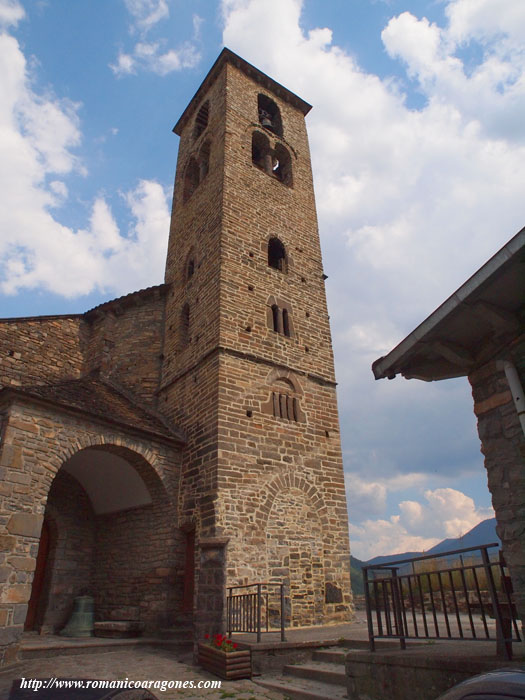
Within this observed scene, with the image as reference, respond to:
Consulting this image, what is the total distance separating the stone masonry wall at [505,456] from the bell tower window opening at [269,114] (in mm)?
16363

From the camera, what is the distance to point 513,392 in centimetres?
422

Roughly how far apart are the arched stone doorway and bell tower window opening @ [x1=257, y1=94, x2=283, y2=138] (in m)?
14.2

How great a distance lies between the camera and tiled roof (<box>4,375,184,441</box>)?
370 inches

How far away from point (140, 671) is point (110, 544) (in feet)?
15.9

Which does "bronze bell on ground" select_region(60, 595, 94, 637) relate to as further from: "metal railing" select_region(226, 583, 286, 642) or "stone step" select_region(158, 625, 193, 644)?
"metal railing" select_region(226, 583, 286, 642)

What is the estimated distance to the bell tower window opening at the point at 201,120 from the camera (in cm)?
1892

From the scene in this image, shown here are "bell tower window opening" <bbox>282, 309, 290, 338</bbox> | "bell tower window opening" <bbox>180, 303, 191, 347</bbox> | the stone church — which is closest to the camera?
the stone church

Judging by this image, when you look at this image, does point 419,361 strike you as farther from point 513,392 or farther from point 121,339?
point 121,339

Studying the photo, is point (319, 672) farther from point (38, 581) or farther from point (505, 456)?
point (38, 581)

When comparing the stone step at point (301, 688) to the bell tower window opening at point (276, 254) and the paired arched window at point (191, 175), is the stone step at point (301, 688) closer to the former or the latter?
the bell tower window opening at point (276, 254)

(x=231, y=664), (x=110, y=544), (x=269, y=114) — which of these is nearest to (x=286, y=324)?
(x=110, y=544)

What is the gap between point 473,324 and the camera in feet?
15.4

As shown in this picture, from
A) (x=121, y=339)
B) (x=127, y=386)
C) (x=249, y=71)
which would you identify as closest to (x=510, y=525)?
(x=127, y=386)

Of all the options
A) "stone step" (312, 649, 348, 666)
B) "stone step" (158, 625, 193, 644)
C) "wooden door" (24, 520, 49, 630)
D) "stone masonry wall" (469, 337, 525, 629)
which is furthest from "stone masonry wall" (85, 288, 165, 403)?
"stone masonry wall" (469, 337, 525, 629)
